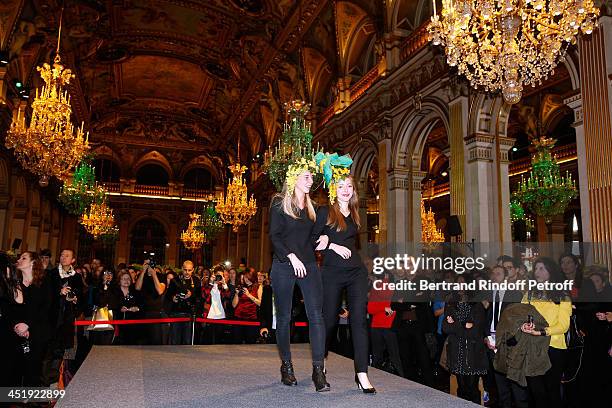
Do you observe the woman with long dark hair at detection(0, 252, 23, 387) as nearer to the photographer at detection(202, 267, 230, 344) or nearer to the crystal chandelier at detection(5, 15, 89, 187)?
the photographer at detection(202, 267, 230, 344)

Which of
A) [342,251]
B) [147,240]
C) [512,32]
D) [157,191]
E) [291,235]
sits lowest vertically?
[342,251]

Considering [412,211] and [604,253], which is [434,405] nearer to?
[604,253]

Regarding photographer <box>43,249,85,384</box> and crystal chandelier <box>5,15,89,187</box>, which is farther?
crystal chandelier <box>5,15,89,187</box>

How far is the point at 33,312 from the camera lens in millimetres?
4387

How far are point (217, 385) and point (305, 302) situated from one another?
31.5 inches

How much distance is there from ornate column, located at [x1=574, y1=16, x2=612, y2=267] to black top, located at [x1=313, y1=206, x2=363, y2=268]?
502 centimetres

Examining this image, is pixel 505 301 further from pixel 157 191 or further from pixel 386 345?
pixel 157 191

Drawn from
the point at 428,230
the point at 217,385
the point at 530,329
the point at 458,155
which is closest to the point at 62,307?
the point at 217,385

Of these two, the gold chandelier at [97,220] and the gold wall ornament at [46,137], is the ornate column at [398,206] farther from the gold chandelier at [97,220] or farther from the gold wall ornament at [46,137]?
the gold chandelier at [97,220]

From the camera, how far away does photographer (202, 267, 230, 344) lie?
25.9 ft

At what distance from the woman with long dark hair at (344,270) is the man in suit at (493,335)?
75.2 inches

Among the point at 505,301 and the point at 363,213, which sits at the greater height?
the point at 363,213

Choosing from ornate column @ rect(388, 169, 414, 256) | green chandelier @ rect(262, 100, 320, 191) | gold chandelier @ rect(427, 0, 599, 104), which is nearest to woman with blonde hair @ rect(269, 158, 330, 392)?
gold chandelier @ rect(427, 0, 599, 104)

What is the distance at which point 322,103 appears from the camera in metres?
18.2
